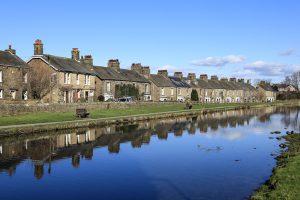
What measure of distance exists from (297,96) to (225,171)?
159261mm

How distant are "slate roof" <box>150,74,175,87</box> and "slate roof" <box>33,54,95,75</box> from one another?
88.3 feet

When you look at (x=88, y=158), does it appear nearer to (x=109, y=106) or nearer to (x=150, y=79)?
(x=109, y=106)

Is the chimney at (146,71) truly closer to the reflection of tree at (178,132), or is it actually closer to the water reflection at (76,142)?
the water reflection at (76,142)

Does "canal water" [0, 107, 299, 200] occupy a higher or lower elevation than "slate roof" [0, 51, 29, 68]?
lower

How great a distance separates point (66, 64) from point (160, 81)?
123 ft

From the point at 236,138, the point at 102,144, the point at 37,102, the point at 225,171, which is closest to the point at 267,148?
the point at 236,138

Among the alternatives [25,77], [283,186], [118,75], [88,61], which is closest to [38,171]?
[283,186]

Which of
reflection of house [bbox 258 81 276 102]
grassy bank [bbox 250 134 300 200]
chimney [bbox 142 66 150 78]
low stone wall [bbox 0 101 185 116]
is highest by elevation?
chimney [bbox 142 66 150 78]

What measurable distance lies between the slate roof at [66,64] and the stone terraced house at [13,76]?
6.09m

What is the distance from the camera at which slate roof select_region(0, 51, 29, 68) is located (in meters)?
52.3

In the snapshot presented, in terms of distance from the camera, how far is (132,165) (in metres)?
24.3

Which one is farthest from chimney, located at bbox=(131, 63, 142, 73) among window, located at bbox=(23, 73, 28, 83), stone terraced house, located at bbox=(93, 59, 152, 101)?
window, located at bbox=(23, 73, 28, 83)

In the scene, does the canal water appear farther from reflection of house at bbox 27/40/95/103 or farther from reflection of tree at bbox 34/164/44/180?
reflection of house at bbox 27/40/95/103

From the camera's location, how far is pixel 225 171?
2255cm
